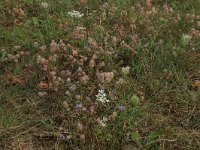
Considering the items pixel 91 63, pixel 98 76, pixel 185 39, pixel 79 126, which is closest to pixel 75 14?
pixel 91 63

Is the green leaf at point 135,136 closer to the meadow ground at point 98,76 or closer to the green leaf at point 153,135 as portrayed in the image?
the meadow ground at point 98,76

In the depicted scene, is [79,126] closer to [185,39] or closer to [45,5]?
[185,39]

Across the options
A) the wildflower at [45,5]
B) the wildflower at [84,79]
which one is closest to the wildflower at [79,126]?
the wildflower at [84,79]

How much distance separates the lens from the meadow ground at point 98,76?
4039 mm

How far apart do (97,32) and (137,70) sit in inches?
29.2

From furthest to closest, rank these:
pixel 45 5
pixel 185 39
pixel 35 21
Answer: pixel 45 5
pixel 35 21
pixel 185 39

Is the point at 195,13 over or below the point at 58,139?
over

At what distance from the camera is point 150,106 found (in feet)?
14.3

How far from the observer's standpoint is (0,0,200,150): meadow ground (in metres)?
4.04

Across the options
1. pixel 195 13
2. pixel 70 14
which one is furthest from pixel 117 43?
pixel 195 13

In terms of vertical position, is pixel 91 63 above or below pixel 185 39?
below

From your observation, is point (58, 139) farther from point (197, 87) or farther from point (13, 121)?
point (197, 87)

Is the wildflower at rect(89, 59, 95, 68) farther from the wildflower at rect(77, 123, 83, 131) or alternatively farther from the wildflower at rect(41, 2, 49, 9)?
the wildflower at rect(41, 2, 49, 9)

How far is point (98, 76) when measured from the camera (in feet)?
14.4
